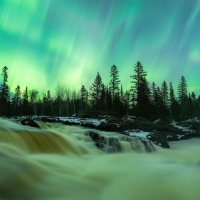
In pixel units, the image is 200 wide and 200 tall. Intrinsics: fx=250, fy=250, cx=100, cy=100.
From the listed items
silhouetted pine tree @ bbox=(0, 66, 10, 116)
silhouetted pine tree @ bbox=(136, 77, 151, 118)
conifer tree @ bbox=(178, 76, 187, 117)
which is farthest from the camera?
conifer tree @ bbox=(178, 76, 187, 117)

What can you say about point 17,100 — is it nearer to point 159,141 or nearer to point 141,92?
point 141,92

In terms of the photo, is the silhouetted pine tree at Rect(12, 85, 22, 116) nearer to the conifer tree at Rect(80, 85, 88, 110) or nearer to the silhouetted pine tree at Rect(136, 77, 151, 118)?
the conifer tree at Rect(80, 85, 88, 110)

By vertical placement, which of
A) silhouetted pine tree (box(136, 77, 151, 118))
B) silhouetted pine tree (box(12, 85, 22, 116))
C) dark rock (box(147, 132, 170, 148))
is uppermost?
silhouetted pine tree (box(12, 85, 22, 116))

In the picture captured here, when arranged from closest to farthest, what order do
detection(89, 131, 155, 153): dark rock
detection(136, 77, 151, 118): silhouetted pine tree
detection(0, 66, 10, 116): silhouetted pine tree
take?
detection(89, 131, 155, 153): dark rock
detection(136, 77, 151, 118): silhouetted pine tree
detection(0, 66, 10, 116): silhouetted pine tree

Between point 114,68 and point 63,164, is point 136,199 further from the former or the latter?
point 114,68

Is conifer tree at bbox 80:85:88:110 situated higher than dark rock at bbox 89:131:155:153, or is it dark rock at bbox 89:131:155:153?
conifer tree at bbox 80:85:88:110

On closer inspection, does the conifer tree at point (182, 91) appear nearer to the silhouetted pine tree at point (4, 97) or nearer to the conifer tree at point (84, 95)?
the conifer tree at point (84, 95)

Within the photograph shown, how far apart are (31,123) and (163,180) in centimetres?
1314

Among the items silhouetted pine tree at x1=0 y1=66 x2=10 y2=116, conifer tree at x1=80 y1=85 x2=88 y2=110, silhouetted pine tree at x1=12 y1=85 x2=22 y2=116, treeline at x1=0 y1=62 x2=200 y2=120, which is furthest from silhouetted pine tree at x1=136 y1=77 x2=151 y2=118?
silhouetted pine tree at x1=12 y1=85 x2=22 y2=116

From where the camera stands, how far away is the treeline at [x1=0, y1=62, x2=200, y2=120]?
5156cm

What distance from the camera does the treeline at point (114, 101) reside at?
5156 cm

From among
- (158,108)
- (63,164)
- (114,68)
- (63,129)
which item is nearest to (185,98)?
(158,108)

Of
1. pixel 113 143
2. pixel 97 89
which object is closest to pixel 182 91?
pixel 97 89

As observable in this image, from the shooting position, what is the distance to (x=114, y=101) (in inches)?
2132
